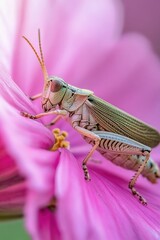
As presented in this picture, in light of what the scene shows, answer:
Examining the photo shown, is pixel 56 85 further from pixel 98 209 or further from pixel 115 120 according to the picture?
pixel 98 209

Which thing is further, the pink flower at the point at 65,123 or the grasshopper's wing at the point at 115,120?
the grasshopper's wing at the point at 115,120

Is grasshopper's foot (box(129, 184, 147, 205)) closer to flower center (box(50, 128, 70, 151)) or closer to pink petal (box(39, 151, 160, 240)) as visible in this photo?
pink petal (box(39, 151, 160, 240))

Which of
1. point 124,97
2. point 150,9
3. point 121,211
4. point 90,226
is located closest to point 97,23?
point 124,97

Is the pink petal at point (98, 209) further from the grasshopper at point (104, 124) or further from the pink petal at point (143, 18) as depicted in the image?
the pink petal at point (143, 18)

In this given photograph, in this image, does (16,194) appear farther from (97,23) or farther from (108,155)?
(97,23)

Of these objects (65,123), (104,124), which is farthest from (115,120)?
(65,123)

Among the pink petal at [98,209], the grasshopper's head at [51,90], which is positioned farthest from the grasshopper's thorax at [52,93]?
the pink petal at [98,209]
